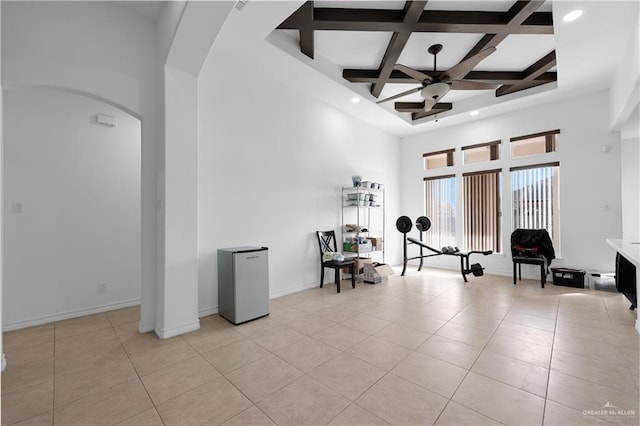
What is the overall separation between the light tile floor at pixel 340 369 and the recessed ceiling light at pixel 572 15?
328 cm

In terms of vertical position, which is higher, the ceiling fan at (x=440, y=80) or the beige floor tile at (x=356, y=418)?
the ceiling fan at (x=440, y=80)

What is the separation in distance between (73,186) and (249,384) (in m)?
3.36

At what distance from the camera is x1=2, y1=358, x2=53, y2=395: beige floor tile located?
6.49 feet

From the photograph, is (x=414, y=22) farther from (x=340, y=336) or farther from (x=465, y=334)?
(x=340, y=336)

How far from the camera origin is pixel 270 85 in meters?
4.22

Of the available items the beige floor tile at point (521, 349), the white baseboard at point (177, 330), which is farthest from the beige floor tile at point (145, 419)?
the beige floor tile at point (521, 349)

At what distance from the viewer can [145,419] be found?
5.39ft

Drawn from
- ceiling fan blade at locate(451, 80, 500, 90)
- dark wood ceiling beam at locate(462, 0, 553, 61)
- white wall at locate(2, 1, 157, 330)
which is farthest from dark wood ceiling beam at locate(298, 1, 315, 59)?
dark wood ceiling beam at locate(462, 0, 553, 61)

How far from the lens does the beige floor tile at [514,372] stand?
1.93 m

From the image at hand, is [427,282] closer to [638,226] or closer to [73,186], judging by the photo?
[638,226]

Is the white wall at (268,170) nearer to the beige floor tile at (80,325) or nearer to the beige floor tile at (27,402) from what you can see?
the beige floor tile at (80,325)

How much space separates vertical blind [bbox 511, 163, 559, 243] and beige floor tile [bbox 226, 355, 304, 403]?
552 cm

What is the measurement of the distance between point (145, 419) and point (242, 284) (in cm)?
154

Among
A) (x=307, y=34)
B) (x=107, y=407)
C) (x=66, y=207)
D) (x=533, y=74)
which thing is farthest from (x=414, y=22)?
(x=66, y=207)
